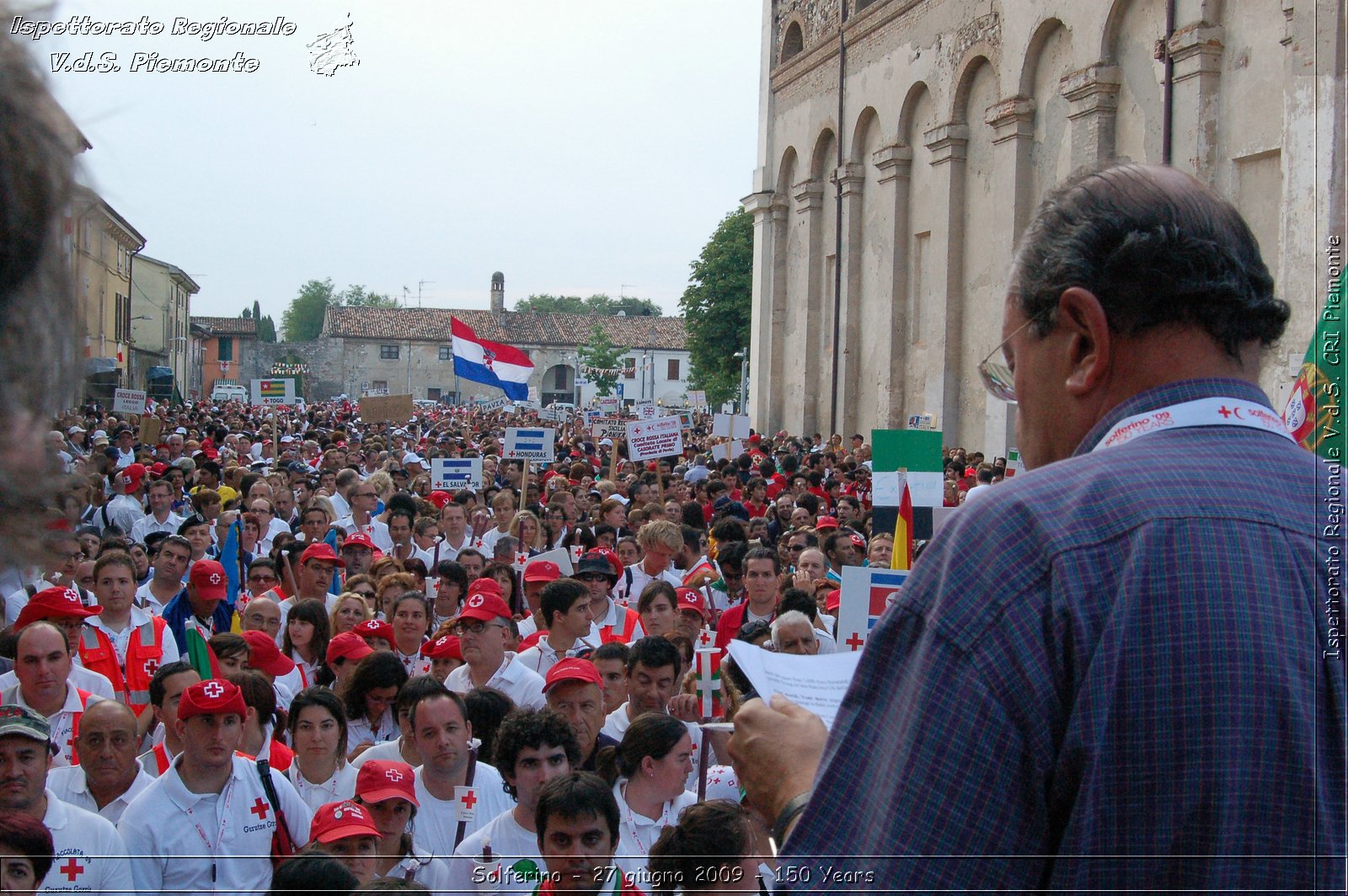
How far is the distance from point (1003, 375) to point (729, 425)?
26.9 m

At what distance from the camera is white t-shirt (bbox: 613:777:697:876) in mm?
5312

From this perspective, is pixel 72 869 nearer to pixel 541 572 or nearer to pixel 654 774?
pixel 654 774

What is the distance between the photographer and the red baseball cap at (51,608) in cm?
737

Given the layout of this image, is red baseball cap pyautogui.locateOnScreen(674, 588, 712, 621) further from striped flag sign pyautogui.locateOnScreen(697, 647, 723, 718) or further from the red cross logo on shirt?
the red cross logo on shirt

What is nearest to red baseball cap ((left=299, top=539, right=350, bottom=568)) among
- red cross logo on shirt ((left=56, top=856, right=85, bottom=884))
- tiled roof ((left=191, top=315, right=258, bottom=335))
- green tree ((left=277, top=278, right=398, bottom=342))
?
red cross logo on shirt ((left=56, top=856, right=85, bottom=884))

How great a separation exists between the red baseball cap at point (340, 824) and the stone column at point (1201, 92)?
1746 cm

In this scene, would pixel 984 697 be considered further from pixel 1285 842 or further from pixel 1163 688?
pixel 1285 842

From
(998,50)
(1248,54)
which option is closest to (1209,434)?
(1248,54)

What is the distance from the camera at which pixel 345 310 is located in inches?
4545

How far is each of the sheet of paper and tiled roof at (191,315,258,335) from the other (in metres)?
116

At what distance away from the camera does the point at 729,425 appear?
2923 centimetres

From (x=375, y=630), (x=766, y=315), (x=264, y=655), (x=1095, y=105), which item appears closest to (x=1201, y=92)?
(x=1095, y=105)

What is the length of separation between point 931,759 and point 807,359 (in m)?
35.8

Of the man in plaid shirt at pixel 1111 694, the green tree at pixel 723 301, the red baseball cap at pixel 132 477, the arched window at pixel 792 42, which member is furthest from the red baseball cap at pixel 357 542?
the green tree at pixel 723 301
